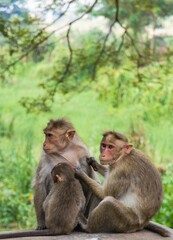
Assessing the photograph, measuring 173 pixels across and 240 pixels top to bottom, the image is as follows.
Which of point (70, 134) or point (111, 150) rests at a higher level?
point (70, 134)

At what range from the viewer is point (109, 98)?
14.4m

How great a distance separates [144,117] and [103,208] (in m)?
9.03

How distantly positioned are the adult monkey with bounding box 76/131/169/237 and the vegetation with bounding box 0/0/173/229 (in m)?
3.44

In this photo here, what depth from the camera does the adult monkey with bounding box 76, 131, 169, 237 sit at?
19.3 ft

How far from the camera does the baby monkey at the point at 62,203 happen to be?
18.9 ft

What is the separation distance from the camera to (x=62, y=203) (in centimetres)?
578

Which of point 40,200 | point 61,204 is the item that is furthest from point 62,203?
point 40,200

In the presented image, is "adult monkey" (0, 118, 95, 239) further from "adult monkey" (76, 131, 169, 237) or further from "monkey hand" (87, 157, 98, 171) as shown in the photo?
"adult monkey" (76, 131, 169, 237)

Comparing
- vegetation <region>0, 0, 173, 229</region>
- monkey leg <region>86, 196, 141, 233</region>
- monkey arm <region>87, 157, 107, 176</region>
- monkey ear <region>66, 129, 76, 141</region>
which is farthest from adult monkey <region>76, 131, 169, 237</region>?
vegetation <region>0, 0, 173, 229</region>

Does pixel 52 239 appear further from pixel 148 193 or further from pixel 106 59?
pixel 106 59

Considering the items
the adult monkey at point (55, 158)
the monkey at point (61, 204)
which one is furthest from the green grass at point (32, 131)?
the monkey at point (61, 204)

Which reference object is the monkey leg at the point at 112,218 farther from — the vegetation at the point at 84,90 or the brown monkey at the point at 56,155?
the vegetation at the point at 84,90

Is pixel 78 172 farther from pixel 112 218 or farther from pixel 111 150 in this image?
pixel 112 218

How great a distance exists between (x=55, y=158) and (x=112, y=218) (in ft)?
2.17
